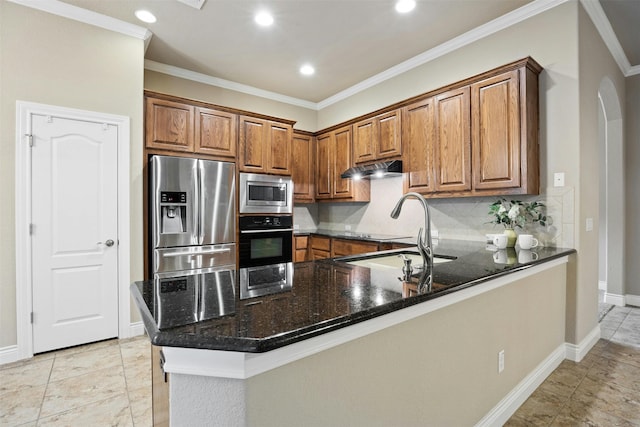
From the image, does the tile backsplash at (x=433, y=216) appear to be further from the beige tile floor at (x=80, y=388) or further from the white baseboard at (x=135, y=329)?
the beige tile floor at (x=80, y=388)

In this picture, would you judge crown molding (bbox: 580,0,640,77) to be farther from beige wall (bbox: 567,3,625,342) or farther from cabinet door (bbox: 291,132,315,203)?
cabinet door (bbox: 291,132,315,203)

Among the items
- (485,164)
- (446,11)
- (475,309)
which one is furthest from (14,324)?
(446,11)

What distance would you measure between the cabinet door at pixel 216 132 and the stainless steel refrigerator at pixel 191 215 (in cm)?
27

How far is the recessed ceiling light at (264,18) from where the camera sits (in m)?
2.89

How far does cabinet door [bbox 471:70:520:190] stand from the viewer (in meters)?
2.60

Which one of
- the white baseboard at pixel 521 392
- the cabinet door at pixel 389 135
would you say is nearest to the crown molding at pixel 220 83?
the cabinet door at pixel 389 135

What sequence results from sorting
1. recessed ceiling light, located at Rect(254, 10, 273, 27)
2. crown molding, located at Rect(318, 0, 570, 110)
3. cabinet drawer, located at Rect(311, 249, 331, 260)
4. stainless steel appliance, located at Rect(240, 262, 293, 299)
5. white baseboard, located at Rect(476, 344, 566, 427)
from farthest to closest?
cabinet drawer, located at Rect(311, 249, 331, 260) < recessed ceiling light, located at Rect(254, 10, 273, 27) < crown molding, located at Rect(318, 0, 570, 110) < white baseboard, located at Rect(476, 344, 566, 427) < stainless steel appliance, located at Rect(240, 262, 293, 299)

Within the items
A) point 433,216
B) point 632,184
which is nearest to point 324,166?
point 433,216

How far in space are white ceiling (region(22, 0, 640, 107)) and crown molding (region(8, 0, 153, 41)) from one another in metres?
0.04

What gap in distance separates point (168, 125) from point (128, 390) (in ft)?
8.05

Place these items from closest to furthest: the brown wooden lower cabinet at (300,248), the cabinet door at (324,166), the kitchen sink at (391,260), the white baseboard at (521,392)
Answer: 1. the white baseboard at (521,392)
2. the kitchen sink at (391,260)
3. the brown wooden lower cabinet at (300,248)
4. the cabinet door at (324,166)

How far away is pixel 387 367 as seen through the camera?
112cm

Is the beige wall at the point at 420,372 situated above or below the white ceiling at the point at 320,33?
below

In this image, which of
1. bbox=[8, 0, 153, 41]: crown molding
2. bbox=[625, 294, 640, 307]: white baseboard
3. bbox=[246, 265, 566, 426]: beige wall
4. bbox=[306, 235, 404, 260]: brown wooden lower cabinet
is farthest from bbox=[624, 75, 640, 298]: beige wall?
bbox=[8, 0, 153, 41]: crown molding
